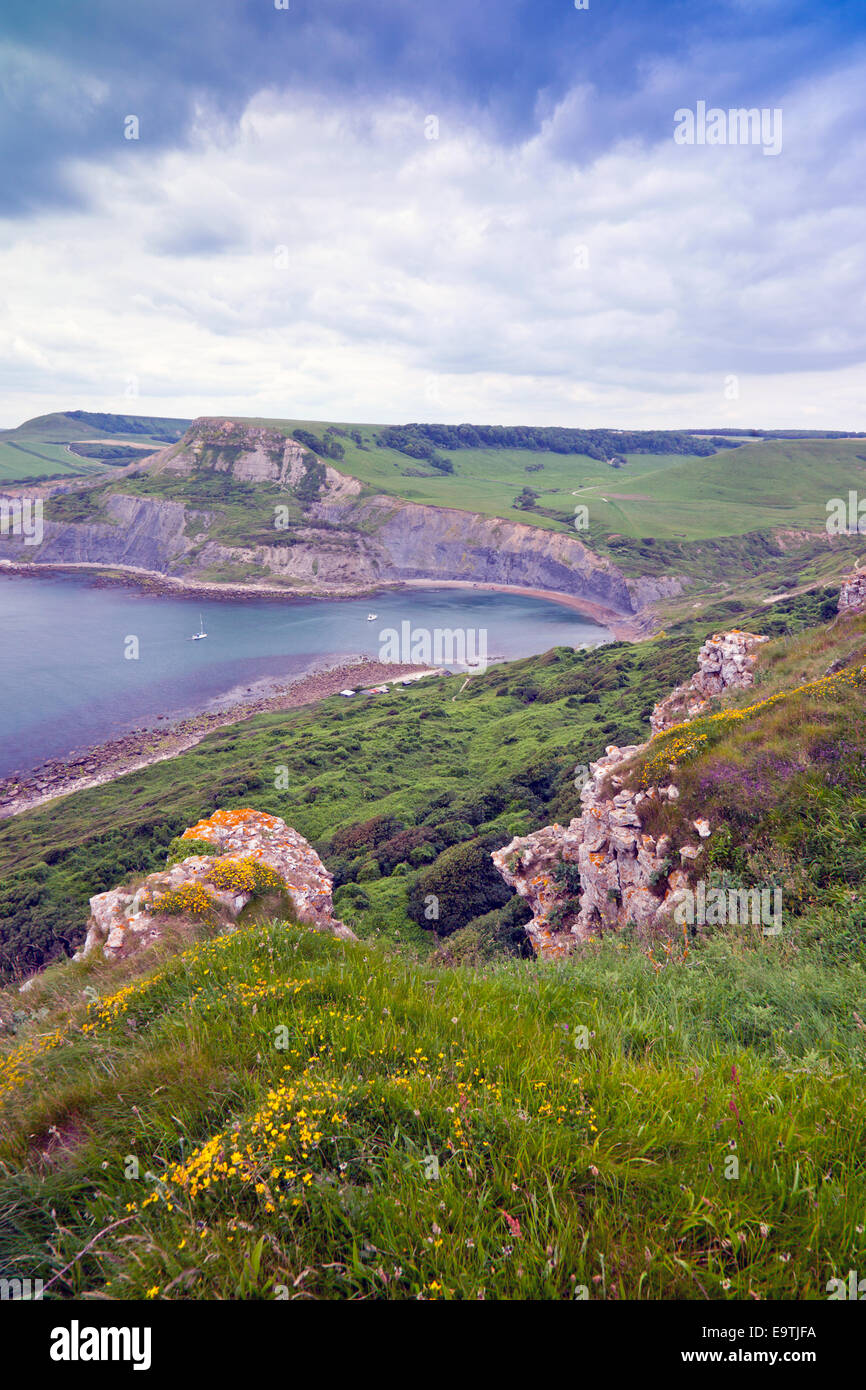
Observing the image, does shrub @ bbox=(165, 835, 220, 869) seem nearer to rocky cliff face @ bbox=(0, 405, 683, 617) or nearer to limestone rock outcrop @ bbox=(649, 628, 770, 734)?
limestone rock outcrop @ bbox=(649, 628, 770, 734)

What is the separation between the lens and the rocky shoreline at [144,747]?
5219 cm

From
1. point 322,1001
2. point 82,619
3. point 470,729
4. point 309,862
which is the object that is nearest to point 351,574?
point 82,619

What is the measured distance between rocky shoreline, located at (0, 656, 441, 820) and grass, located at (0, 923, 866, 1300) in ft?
183

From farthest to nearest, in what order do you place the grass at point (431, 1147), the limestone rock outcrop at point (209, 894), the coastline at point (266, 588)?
the coastline at point (266, 588)
the limestone rock outcrop at point (209, 894)
the grass at point (431, 1147)

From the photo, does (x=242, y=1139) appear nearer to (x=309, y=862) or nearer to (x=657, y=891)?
(x=657, y=891)

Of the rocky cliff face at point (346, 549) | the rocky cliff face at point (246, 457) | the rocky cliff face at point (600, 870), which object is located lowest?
the rocky cliff face at point (600, 870)

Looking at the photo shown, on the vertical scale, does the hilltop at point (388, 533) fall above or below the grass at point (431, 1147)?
above

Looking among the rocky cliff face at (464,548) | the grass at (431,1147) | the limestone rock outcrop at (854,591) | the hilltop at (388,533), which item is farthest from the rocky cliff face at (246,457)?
the grass at (431,1147)

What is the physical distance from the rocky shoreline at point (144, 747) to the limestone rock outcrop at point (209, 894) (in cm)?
4637

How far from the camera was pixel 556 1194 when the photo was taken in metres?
2.71

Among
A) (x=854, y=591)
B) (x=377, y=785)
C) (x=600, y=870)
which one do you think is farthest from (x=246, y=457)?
(x=600, y=870)

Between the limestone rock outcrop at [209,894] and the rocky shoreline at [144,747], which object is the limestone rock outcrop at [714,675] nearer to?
the limestone rock outcrop at [209,894]

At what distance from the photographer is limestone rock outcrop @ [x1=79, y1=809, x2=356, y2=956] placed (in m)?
9.53

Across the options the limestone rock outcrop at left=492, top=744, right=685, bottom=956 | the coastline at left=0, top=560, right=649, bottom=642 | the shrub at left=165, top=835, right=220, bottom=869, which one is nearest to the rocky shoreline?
the shrub at left=165, top=835, right=220, bottom=869
